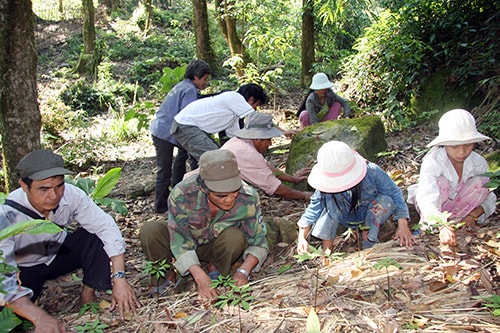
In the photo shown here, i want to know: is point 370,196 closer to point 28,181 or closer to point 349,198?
point 349,198

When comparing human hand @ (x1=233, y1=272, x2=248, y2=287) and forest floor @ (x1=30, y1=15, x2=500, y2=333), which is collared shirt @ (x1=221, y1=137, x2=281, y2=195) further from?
human hand @ (x1=233, y1=272, x2=248, y2=287)

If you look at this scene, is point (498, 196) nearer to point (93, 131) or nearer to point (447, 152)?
point (447, 152)

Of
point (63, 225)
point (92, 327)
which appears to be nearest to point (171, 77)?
point (63, 225)

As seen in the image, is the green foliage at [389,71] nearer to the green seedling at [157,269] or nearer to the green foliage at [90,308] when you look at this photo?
the green seedling at [157,269]

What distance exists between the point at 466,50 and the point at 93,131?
7.86 meters

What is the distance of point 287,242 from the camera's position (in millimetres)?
4078

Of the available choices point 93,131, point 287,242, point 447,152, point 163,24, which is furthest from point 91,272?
point 163,24

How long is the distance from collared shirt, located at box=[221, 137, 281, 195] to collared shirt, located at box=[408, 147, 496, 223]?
4.80 feet

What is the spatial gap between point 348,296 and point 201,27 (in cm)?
951

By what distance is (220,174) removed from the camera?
9.69 feet

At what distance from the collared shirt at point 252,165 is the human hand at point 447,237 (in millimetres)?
1767

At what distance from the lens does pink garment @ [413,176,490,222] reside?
3.53 metres

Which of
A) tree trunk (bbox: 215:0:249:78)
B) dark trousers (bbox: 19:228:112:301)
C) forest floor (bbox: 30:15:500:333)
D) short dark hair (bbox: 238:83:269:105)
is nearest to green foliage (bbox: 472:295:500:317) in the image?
forest floor (bbox: 30:15:500:333)

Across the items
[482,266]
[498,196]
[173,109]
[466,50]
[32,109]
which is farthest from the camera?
[466,50]
